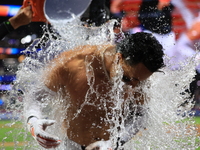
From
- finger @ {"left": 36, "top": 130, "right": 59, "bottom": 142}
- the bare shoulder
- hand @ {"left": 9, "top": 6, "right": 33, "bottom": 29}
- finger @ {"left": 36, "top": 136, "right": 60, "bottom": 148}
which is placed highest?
hand @ {"left": 9, "top": 6, "right": 33, "bottom": 29}

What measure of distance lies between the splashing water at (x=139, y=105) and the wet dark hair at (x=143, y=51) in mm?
178

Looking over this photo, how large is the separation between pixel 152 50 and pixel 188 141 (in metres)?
0.88

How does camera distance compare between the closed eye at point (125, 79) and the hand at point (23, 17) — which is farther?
the hand at point (23, 17)

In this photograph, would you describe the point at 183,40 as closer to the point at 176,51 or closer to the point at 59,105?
the point at 176,51

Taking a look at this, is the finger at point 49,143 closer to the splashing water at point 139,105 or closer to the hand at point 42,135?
the hand at point 42,135

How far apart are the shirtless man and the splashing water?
0.12ft

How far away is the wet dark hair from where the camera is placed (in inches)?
56.9

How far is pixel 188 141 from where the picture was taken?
2.02 metres

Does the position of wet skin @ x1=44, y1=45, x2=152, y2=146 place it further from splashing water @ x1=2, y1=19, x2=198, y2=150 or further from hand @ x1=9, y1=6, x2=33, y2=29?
hand @ x1=9, y1=6, x2=33, y2=29

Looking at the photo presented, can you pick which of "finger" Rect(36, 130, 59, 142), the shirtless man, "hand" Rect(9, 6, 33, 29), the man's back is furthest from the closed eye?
"hand" Rect(9, 6, 33, 29)

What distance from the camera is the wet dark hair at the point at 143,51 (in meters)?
1.44

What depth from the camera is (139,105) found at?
5.69 ft

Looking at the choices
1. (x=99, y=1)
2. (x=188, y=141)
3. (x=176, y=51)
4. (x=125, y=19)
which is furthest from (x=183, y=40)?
(x=188, y=141)

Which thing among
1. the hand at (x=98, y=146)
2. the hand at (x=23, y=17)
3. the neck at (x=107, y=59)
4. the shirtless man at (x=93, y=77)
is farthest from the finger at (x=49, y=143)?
the hand at (x=23, y=17)
